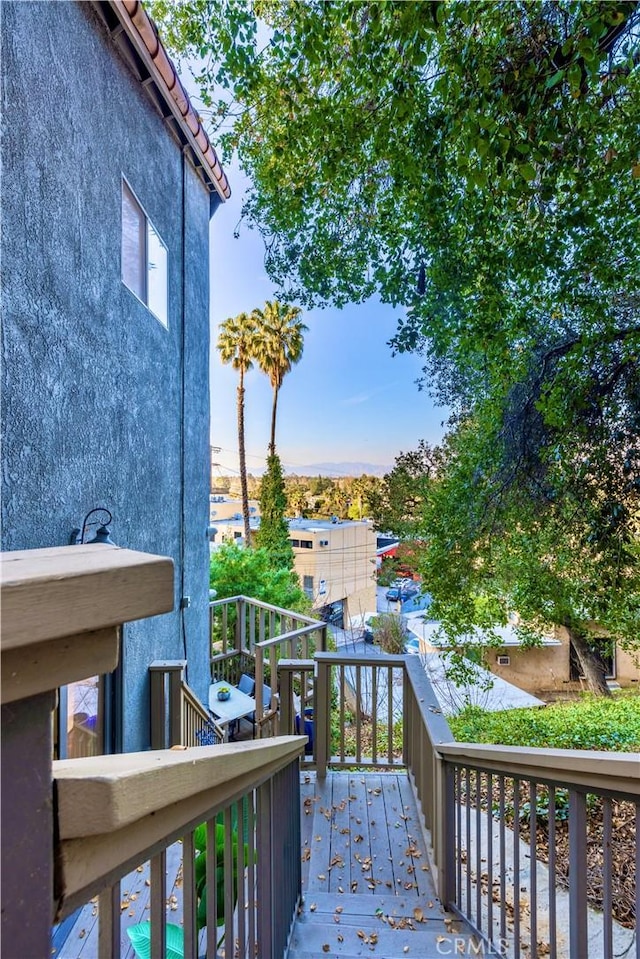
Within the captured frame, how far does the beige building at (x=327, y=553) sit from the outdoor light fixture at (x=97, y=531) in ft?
36.1

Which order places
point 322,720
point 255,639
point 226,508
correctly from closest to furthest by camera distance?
point 322,720, point 255,639, point 226,508

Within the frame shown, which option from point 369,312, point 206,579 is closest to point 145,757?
point 206,579

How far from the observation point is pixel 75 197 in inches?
91.7

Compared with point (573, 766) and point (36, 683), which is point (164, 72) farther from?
point (573, 766)

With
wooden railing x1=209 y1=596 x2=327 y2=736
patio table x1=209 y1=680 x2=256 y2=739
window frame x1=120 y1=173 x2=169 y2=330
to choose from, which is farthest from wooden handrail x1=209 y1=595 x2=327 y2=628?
window frame x1=120 y1=173 x2=169 y2=330

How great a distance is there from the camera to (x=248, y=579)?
24.9 feet

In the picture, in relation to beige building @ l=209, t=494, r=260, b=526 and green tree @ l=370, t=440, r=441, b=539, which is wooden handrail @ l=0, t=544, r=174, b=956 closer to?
green tree @ l=370, t=440, r=441, b=539

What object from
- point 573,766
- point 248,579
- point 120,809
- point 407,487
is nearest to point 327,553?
point 248,579

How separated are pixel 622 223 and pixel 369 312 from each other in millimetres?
5056

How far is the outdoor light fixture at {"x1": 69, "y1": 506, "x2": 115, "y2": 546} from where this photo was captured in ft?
7.66

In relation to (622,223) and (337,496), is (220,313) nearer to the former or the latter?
(337,496)

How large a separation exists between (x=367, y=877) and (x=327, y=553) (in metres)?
12.6

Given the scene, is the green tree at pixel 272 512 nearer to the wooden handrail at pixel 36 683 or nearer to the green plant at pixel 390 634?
the green plant at pixel 390 634

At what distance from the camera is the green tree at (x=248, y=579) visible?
7465mm
